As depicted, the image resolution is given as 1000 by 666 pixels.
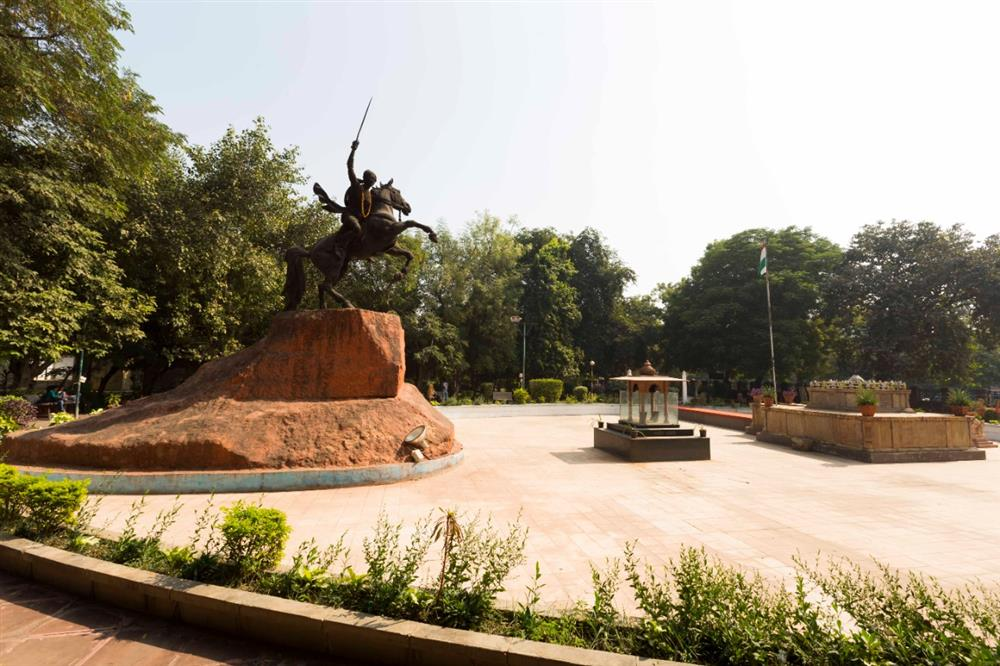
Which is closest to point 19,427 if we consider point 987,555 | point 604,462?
point 604,462

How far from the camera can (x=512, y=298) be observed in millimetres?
35062

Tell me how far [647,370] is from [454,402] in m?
15.3

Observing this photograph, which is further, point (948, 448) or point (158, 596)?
point (948, 448)

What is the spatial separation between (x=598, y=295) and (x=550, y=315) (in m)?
7.12

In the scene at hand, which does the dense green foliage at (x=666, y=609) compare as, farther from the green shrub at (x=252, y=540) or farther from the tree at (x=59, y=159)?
the tree at (x=59, y=159)

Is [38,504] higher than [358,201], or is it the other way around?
[358,201]

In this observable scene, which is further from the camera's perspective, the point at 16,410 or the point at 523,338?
the point at 523,338

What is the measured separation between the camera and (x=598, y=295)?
135 feet

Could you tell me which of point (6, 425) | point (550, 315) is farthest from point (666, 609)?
point (550, 315)

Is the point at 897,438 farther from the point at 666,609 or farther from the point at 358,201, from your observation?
the point at 358,201

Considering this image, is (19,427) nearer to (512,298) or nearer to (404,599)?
(404,599)

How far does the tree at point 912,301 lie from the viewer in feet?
92.8

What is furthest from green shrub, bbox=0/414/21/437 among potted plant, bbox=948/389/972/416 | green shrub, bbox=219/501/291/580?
potted plant, bbox=948/389/972/416

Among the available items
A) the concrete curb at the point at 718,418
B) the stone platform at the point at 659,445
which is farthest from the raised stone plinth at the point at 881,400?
the stone platform at the point at 659,445
